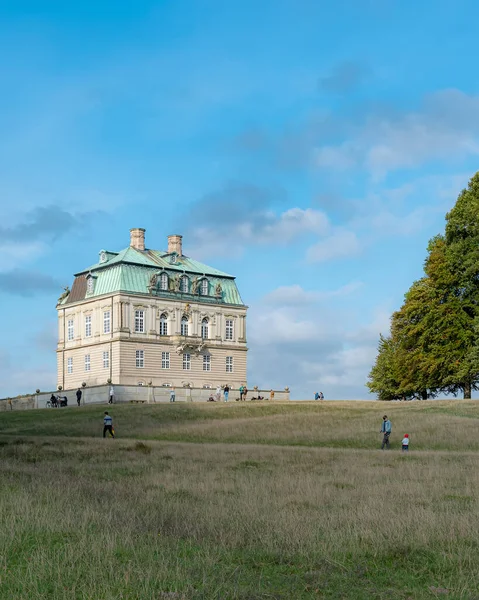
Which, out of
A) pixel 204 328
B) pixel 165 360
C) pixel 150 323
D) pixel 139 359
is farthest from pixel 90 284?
pixel 204 328

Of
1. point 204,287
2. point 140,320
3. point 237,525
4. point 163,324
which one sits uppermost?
point 204,287

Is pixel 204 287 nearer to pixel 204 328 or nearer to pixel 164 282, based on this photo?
pixel 204 328

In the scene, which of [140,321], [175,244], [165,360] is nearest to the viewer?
[140,321]

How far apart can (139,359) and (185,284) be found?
1187 cm

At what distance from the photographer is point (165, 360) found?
98.8 meters

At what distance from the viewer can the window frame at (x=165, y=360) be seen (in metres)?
98.5

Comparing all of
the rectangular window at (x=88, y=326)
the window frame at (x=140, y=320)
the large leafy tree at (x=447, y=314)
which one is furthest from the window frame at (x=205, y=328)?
the large leafy tree at (x=447, y=314)

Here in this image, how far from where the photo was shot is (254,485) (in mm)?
22625

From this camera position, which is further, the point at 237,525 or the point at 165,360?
the point at 165,360

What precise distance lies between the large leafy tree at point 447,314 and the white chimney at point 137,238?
44093mm

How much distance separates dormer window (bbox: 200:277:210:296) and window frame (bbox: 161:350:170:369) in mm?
9561

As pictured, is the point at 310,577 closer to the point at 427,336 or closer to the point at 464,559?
the point at 464,559

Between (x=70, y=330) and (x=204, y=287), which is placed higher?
(x=204, y=287)

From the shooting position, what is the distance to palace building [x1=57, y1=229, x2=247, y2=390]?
9631 cm
